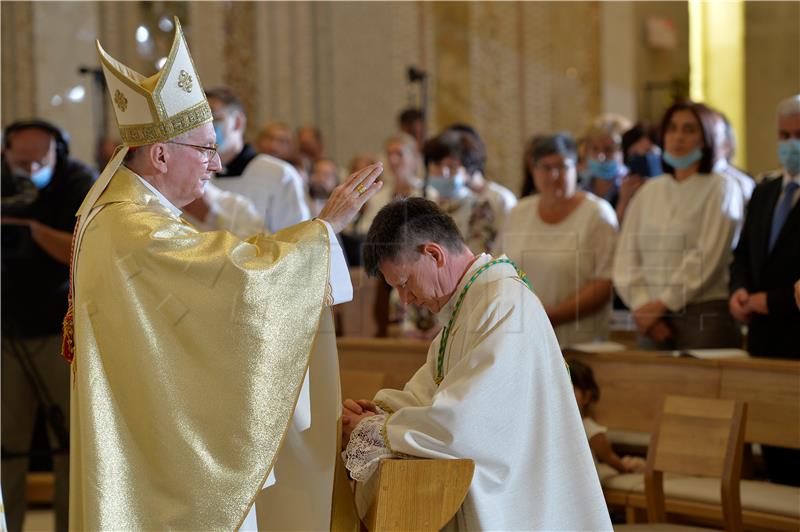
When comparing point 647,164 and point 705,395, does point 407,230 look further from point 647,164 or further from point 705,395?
point 647,164

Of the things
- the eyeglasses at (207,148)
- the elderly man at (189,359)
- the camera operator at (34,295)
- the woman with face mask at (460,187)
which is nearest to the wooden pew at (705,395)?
the woman with face mask at (460,187)

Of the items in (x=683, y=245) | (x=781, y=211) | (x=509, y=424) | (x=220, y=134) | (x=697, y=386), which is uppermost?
(x=220, y=134)

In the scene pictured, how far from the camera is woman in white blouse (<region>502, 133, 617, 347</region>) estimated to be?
502cm

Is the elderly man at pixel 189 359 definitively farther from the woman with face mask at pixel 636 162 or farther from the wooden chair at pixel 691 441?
the woman with face mask at pixel 636 162

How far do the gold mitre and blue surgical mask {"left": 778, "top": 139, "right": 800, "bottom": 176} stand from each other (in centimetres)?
247

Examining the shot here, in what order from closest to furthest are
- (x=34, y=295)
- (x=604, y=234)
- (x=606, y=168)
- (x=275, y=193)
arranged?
1. (x=604, y=234)
2. (x=34, y=295)
3. (x=275, y=193)
4. (x=606, y=168)

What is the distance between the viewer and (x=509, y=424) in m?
2.87

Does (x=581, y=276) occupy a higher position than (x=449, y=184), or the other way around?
(x=449, y=184)

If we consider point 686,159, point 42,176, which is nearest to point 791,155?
point 686,159

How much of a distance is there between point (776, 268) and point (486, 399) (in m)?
2.26

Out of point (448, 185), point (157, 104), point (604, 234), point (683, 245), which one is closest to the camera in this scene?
point (157, 104)

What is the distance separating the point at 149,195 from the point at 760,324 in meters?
2.59

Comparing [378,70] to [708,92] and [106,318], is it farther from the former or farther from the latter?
[106,318]

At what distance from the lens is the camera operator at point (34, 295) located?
5.31m
